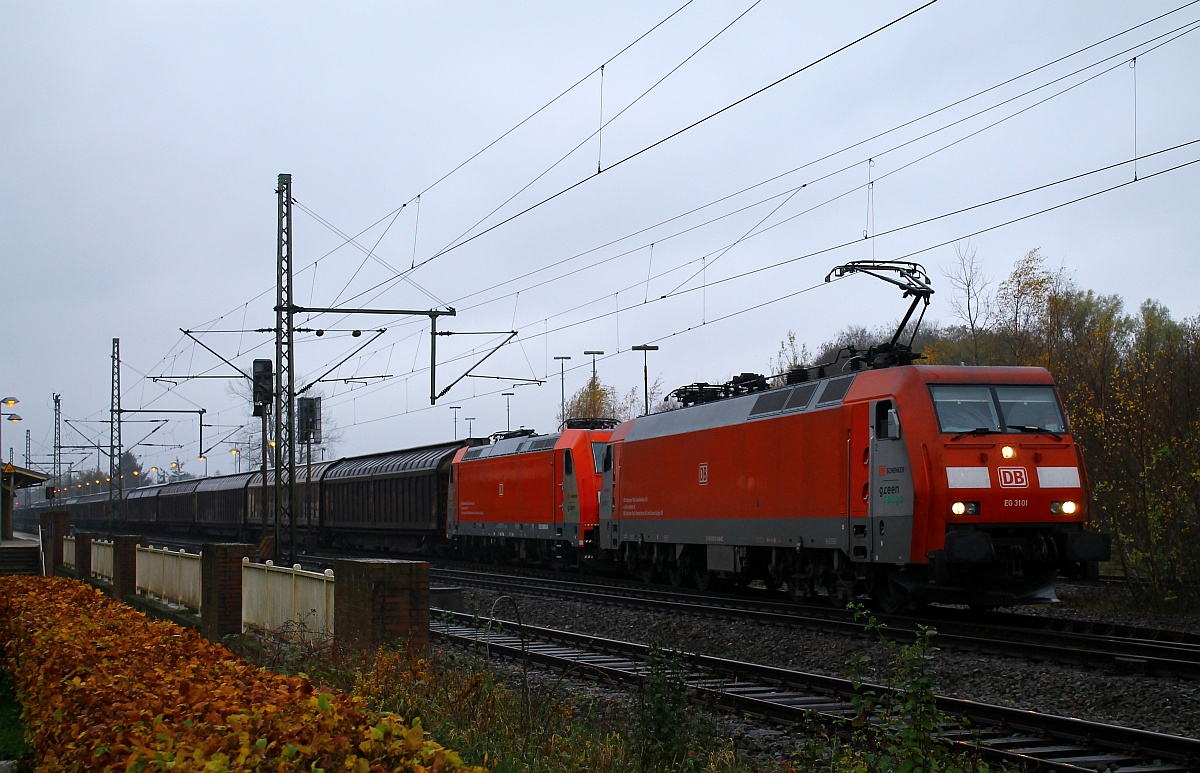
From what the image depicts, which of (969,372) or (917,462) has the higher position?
(969,372)

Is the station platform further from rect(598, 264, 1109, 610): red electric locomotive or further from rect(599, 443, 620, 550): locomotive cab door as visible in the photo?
rect(598, 264, 1109, 610): red electric locomotive

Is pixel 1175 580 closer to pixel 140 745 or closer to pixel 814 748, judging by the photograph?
pixel 814 748

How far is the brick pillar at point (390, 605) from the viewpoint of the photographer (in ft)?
33.1

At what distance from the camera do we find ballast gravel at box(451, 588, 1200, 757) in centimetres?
913

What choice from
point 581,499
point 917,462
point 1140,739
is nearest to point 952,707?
point 1140,739

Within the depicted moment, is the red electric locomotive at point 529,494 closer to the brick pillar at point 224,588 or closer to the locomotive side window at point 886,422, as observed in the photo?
the locomotive side window at point 886,422

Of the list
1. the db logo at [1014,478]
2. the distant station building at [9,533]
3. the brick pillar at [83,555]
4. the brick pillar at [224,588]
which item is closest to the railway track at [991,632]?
the db logo at [1014,478]

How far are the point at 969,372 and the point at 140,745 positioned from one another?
12.4 metres

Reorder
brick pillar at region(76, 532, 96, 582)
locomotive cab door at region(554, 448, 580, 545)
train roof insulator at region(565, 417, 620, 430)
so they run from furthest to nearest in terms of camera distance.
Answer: train roof insulator at region(565, 417, 620, 430) < locomotive cab door at region(554, 448, 580, 545) < brick pillar at region(76, 532, 96, 582)

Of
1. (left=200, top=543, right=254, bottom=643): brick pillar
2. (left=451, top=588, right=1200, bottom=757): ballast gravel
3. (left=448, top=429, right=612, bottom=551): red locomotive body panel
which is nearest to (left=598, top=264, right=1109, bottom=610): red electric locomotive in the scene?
(left=451, top=588, right=1200, bottom=757): ballast gravel

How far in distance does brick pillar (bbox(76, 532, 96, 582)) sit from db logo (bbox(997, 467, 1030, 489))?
790 inches

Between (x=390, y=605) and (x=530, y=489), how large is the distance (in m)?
18.9

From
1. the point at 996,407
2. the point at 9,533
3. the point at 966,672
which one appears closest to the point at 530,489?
the point at 996,407

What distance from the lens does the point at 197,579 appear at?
55.0ft
